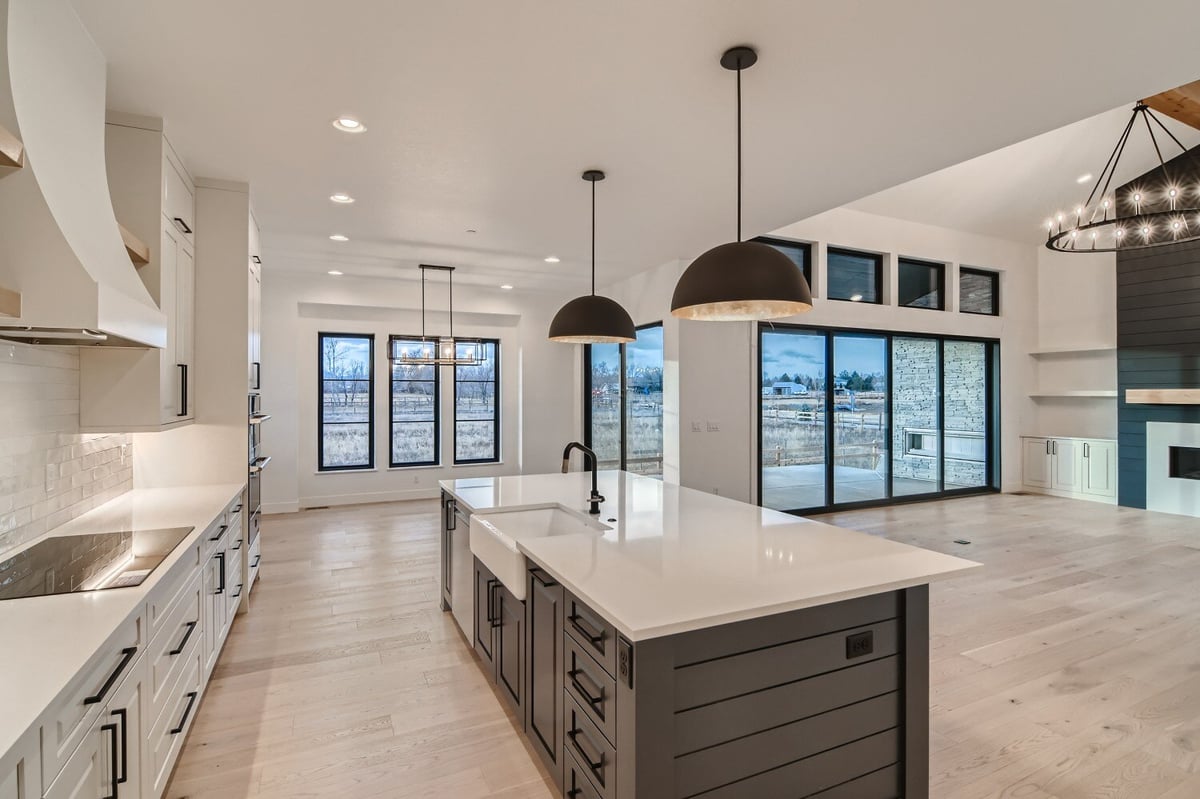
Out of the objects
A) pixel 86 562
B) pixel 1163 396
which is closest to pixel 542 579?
pixel 86 562

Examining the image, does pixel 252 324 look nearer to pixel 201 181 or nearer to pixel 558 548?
pixel 201 181

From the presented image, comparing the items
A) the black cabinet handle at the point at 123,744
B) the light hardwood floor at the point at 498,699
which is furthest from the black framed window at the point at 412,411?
the black cabinet handle at the point at 123,744

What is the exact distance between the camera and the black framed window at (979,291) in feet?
26.8

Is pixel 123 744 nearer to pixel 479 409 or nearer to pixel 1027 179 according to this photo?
pixel 479 409

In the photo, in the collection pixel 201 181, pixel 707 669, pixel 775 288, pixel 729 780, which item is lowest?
pixel 729 780

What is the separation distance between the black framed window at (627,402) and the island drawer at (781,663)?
4.71 m

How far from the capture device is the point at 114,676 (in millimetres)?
1521

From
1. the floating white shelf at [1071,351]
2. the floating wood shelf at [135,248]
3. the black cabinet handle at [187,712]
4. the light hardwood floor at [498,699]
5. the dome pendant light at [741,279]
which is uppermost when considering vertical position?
the floating white shelf at [1071,351]

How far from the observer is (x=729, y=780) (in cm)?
161

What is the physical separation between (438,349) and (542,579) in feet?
17.4

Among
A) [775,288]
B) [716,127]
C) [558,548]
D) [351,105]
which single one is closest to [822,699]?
[558,548]

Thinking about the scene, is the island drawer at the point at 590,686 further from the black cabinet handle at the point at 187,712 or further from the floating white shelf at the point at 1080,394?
the floating white shelf at the point at 1080,394

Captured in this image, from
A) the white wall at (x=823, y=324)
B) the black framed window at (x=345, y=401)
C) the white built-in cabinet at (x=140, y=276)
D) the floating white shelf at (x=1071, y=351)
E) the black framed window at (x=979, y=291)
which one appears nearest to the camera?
the white built-in cabinet at (x=140, y=276)

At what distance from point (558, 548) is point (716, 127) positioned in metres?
2.22
